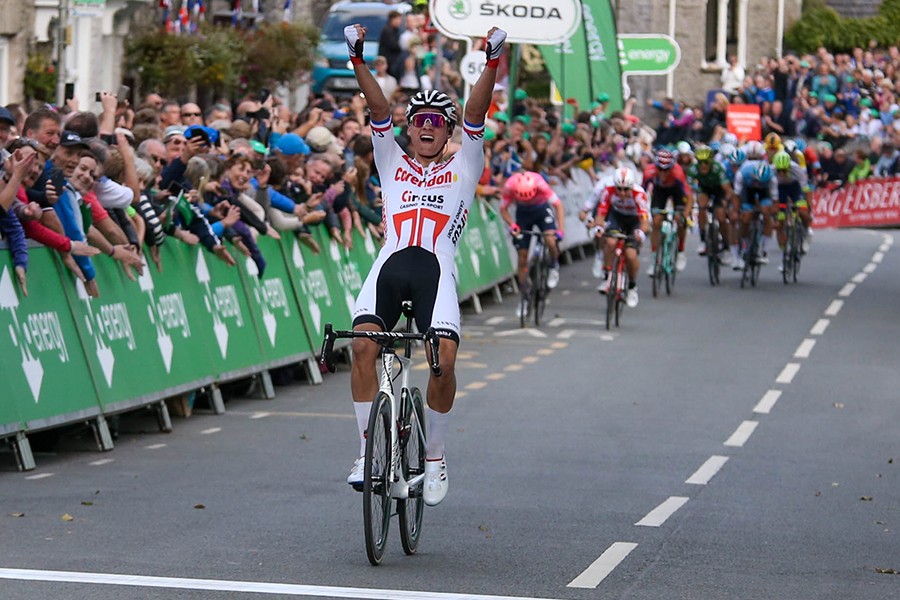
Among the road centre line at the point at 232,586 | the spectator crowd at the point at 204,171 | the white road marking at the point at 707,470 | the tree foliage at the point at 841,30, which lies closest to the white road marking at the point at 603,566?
the road centre line at the point at 232,586

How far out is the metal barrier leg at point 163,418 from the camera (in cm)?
1390

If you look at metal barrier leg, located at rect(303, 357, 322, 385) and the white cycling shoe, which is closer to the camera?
the white cycling shoe

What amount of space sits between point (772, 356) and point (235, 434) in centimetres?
784

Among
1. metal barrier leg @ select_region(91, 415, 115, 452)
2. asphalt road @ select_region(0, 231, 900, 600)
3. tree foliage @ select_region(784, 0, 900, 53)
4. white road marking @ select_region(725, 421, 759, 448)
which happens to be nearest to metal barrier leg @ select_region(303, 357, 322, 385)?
asphalt road @ select_region(0, 231, 900, 600)

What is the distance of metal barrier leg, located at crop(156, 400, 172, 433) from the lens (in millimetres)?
13898

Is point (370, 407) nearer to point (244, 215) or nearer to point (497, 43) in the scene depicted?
point (497, 43)

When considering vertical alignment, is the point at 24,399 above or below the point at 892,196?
above

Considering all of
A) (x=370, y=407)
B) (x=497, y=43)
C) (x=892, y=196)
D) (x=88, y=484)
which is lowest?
(x=892, y=196)

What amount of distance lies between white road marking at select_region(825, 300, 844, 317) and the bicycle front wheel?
54.1 feet

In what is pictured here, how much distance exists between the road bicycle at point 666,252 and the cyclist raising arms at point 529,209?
384 centimetres

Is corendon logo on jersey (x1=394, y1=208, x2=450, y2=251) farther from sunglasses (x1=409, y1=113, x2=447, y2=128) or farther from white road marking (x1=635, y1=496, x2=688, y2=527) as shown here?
white road marking (x1=635, y1=496, x2=688, y2=527)

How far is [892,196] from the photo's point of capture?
46312 millimetres

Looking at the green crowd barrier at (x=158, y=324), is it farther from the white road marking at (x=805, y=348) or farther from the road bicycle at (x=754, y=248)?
the road bicycle at (x=754, y=248)

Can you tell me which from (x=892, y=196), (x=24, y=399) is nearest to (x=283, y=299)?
(x=24, y=399)
